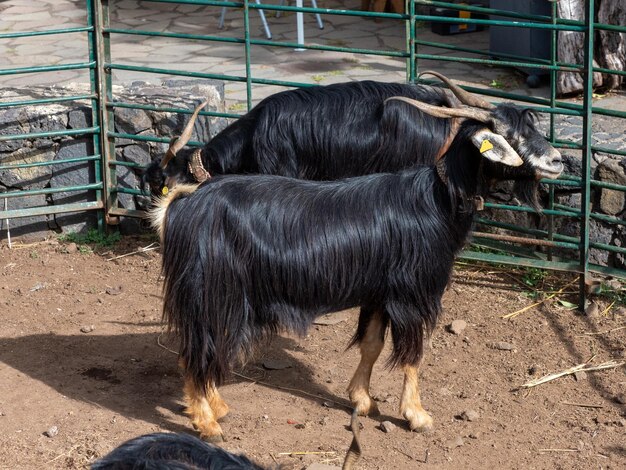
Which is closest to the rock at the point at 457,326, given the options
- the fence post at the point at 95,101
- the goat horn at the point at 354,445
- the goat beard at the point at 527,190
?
the goat beard at the point at 527,190

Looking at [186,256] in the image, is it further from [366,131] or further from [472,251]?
[472,251]

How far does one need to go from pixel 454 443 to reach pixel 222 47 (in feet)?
25.4

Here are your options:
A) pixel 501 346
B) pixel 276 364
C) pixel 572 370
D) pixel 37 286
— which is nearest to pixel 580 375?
pixel 572 370

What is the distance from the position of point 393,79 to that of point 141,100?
2.88 m

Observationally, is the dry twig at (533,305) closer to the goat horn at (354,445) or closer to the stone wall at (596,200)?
the stone wall at (596,200)

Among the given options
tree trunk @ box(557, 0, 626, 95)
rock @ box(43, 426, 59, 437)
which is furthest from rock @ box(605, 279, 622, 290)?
rock @ box(43, 426, 59, 437)

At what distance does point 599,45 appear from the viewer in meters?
9.08

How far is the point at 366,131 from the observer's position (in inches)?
244

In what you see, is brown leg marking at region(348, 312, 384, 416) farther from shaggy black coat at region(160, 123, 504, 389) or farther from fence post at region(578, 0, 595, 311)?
fence post at region(578, 0, 595, 311)

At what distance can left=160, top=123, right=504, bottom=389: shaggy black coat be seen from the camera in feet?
16.3

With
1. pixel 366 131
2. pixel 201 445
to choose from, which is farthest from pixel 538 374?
pixel 201 445

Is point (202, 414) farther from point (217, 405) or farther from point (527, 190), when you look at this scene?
point (527, 190)

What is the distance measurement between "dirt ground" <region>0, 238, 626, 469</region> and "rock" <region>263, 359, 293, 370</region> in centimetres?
1

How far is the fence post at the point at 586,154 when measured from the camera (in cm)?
621
